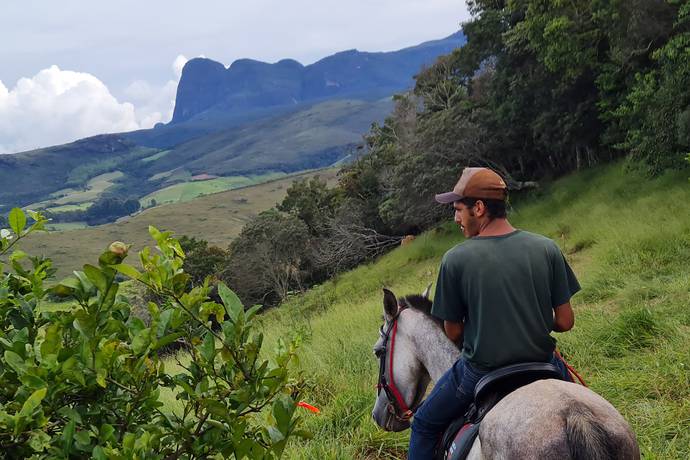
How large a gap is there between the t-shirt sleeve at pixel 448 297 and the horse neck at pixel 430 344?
486mm

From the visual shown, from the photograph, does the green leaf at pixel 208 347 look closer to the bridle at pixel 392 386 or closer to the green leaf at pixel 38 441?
the green leaf at pixel 38 441

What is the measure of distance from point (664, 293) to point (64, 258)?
113 metres

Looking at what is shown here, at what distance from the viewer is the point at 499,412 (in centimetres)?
228

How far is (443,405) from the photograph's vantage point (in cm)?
Answer: 294

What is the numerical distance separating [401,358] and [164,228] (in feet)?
368

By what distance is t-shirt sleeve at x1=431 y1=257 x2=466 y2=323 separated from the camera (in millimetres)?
2762

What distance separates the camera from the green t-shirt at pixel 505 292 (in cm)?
264

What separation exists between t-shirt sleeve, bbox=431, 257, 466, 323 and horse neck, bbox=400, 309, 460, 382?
19.1 inches

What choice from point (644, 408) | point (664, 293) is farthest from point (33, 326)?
point (664, 293)

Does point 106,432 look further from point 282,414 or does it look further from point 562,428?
point 562,428

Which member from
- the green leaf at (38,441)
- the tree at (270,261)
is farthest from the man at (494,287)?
the tree at (270,261)

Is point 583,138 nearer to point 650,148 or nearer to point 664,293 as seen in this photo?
point 650,148

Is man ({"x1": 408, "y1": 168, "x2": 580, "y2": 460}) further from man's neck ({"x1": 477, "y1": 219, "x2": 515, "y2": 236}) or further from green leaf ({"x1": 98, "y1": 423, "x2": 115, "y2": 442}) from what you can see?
green leaf ({"x1": 98, "y1": 423, "x2": 115, "y2": 442})

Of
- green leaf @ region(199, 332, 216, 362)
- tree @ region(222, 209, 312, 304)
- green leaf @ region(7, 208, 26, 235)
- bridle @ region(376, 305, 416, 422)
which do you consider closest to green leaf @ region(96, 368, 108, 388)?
green leaf @ region(199, 332, 216, 362)
